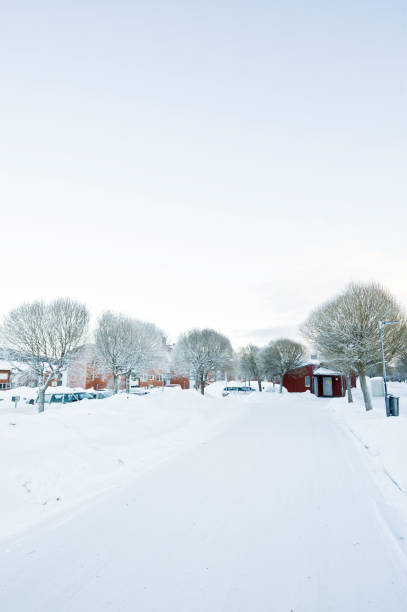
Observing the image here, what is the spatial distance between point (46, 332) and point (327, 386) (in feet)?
151

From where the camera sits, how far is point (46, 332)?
26.8 m

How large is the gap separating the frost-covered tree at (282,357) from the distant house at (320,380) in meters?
2.06

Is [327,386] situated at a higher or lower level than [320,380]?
lower

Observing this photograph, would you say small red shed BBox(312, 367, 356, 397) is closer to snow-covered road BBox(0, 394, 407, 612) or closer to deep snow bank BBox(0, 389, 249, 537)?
deep snow bank BBox(0, 389, 249, 537)

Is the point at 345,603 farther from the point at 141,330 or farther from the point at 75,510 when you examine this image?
the point at 141,330

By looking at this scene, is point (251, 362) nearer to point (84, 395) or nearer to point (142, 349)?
point (142, 349)

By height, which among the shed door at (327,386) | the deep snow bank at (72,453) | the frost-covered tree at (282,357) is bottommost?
the shed door at (327,386)

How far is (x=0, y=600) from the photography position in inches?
143

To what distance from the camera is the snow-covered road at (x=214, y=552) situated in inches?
142

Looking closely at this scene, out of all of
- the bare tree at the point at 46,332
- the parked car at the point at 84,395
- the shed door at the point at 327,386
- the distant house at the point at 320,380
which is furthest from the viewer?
the shed door at the point at 327,386

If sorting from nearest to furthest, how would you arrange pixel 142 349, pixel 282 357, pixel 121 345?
pixel 121 345
pixel 142 349
pixel 282 357

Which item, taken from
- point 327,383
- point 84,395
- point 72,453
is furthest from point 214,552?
point 327,383

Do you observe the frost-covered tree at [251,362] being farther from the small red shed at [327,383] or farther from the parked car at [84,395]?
the parked car at [84,395]

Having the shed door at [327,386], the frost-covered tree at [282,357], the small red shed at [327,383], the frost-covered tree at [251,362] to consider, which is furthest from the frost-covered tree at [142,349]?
the shed door at [327,386]
